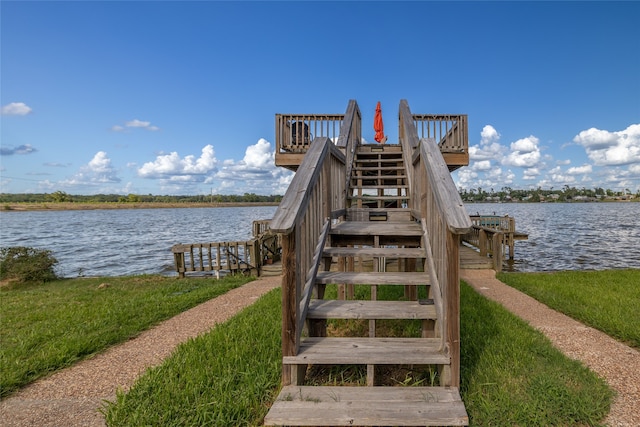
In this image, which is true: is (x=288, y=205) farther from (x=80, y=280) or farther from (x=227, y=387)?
(x=80, y=280)

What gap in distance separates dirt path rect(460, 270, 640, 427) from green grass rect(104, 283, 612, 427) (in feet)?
0.46

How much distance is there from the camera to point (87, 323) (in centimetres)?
477

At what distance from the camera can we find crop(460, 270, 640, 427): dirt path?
253 centimetres

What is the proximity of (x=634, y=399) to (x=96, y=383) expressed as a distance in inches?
194

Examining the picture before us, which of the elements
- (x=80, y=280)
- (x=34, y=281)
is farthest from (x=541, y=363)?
(x=34, y=281)

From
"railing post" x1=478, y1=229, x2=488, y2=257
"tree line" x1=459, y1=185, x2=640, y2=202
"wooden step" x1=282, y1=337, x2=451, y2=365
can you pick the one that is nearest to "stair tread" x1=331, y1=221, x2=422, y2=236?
"wooden step" x1=282, y1=337, x2=451, y2=365

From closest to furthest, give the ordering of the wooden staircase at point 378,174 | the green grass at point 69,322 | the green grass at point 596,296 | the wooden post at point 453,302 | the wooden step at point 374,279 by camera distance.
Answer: the wooden post at point 453,302 < the wooden step at point 374,279 < the green grass at point 69,322 < the green grass at point 596,296 < the wooden staircase at point 378,174

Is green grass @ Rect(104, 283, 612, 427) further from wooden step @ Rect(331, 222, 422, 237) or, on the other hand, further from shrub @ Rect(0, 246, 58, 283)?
shrub @ Rect(0, 246, 58, 283)

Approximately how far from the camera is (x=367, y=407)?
2053 mm

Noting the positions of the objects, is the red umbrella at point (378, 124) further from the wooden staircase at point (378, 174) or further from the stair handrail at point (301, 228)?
the stair handrail at point (301, 228)

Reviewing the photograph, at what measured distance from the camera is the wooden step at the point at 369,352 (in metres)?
2.30

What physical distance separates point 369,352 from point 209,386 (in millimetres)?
1433

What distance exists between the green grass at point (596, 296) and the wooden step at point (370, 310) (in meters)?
3.26

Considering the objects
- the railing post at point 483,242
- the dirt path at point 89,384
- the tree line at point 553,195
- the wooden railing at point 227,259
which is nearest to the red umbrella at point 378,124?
the wooden railing at point 227,259
